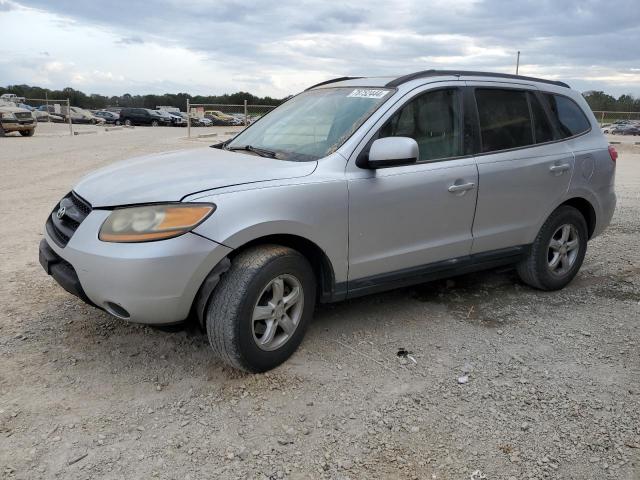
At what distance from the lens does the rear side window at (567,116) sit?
4.79 m

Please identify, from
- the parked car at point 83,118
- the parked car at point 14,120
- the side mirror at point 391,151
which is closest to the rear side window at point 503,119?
the side mirror at point 391,151

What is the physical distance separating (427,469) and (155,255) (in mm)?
1652

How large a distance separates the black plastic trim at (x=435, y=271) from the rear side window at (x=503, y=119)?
807mm

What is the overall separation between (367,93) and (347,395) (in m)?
2.03

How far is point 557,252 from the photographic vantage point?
16.0ft

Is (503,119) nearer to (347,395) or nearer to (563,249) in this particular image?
(563,249)

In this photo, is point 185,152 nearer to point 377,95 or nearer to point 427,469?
point 377,95

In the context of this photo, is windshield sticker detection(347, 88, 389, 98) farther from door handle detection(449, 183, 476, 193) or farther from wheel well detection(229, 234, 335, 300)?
wheel well detection(229, 234, 335, 300)

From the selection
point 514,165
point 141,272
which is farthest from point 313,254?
point 514,165

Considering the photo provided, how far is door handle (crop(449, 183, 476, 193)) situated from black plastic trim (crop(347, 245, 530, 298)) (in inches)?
19.9

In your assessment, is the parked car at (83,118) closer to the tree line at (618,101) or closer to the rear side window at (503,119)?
the tree line at (618,101)

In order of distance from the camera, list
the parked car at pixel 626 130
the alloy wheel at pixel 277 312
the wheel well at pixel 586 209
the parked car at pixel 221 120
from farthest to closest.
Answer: the parked car at pixel 221 120, the parked car at pixel 626 130, the wheel well at pixel 586 209, the alloy wheel at pixel 277 312

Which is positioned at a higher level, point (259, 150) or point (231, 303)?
point (259, 150)

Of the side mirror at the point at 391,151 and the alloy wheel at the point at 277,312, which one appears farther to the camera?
the side mirror at the point at 391,151
